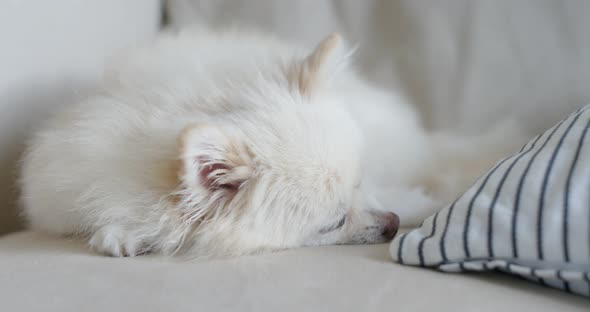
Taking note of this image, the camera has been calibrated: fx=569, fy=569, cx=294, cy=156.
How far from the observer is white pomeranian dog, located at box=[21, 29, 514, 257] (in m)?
1.34

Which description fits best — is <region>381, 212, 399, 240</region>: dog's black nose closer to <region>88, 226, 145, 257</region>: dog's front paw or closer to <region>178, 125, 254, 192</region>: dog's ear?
<region>178, 125, 254, 192</region>: dog's ear

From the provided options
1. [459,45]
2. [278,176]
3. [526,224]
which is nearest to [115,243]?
[278,176]

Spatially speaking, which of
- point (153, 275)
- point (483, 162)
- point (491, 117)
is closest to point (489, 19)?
point (491, 117)

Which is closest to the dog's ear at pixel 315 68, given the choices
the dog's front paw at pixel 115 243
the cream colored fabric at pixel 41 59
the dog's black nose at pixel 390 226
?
the dog's black nose at pixel 390 226

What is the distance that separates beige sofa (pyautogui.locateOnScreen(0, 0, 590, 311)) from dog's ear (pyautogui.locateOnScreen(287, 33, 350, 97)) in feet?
1.41

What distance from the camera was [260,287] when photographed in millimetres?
1105

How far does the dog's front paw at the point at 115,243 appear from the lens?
4.40 ft

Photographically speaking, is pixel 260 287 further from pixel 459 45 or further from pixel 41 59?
pixel 459 45

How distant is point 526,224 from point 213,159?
664mm

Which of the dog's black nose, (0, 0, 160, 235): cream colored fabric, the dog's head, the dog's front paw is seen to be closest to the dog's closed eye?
the dog's head

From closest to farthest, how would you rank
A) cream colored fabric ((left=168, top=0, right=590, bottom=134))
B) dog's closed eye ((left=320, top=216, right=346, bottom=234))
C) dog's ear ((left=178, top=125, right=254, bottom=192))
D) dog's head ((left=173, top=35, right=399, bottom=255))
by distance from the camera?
1. dog's ear ((left=178, top=125, right=254, bottom=192))
2. dog's head ((left=173, top=35, right=399, bottom=255))
3. dog's closed eye ((left=320, top=216, right=346, bottom=234))
4. cream colored fabric ((left=168, top=0, right=590, bottom=134))

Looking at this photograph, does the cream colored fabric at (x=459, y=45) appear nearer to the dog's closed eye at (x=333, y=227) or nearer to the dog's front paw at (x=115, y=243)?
the dog's closed eye at (x=333, y=227)

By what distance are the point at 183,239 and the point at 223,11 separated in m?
1.25

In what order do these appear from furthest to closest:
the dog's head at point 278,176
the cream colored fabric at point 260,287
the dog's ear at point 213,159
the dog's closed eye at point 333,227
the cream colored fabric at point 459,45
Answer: the cream colored fabric at point 459,45 → the dog's closed eye at point 333,227 → the dog's head at point 278,176 → the dog's ear at point 213,159 → the cream colored fabric at point 260,287
